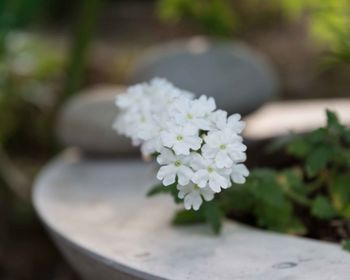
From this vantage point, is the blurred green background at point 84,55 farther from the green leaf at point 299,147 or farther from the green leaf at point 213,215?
the green leaf at point 213,215

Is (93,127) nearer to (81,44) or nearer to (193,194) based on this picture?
(81,44)

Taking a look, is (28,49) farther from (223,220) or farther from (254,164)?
(223,220)

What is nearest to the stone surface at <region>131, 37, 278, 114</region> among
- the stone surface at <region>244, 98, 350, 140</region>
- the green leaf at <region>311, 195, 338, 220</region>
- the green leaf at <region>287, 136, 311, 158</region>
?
the stone surface at <region>244, 98, 350, 140</region>

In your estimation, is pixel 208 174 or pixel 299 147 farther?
pixel 299 147

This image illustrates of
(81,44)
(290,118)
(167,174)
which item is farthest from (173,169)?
(81,44)

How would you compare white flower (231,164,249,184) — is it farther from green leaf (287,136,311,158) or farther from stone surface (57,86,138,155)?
stone surface (57,86,138,155)
